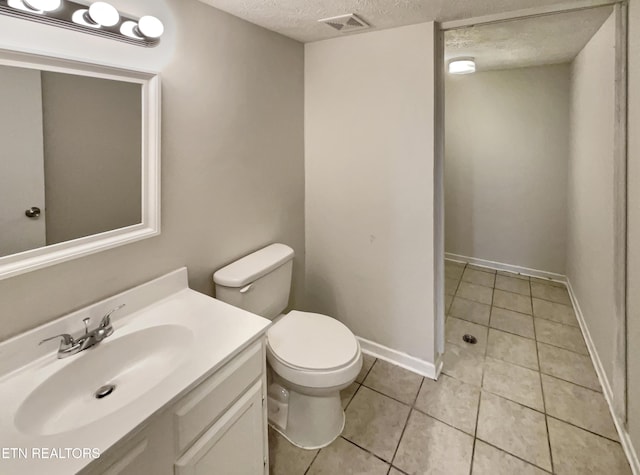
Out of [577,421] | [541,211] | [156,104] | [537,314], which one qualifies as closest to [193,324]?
[156,104]

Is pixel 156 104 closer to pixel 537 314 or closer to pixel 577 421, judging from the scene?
pixel 577 421

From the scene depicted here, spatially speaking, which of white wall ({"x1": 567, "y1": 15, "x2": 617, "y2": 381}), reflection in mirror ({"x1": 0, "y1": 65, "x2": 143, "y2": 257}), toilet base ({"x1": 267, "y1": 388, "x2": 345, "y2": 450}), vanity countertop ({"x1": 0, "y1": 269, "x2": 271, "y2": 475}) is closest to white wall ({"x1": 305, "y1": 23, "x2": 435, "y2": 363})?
toilet base ({"x1": 267, "y1": 388, "x2": 345, "y2": 450})

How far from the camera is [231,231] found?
1747 mm

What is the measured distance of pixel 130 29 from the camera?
1.18m

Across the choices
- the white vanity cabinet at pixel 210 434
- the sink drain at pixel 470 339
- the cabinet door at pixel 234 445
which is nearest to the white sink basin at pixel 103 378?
the white vanity cabinet at pixel 210 434

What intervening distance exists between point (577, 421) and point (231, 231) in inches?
80.9

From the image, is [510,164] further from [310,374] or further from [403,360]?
[310,374]

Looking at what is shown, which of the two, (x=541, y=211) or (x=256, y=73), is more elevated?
(x=256, y=73)

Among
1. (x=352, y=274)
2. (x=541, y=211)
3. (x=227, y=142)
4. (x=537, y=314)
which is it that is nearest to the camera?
(x=227, y=142)

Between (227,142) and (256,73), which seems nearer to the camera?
(227,142)

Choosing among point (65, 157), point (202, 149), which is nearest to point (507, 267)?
point (202, 149)

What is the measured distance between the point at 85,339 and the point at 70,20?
1026 mm

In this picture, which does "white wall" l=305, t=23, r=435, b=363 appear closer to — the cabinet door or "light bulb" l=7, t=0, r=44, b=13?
the cabinet door

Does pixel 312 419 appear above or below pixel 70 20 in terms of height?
below
